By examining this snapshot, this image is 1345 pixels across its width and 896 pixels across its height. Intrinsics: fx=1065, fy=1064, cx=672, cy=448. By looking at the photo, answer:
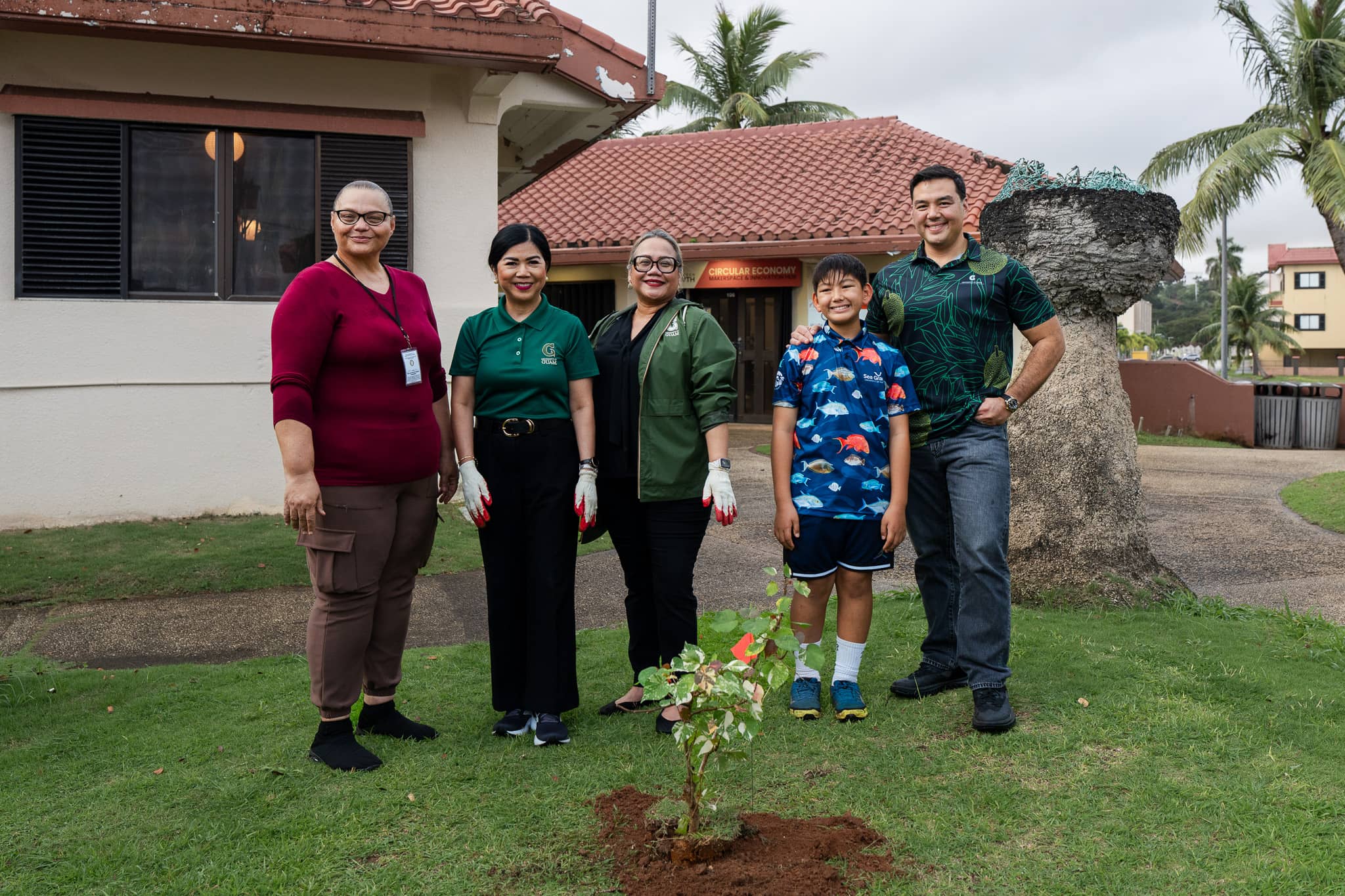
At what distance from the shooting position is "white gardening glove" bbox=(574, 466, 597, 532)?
3.88 m

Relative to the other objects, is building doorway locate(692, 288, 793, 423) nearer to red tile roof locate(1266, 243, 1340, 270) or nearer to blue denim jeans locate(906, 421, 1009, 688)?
blue denim jeans locate(906, 421, 1009, 688)

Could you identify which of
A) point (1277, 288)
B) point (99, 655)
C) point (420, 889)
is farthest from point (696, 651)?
point (1277, 288)

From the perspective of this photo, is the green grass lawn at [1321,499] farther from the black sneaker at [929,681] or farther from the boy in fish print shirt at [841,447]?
the boy in fish print shirt at [841,447]

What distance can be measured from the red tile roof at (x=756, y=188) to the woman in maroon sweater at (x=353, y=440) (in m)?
11.4

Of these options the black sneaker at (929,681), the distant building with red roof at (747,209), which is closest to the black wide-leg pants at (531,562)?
the black sneaker at (929,681)

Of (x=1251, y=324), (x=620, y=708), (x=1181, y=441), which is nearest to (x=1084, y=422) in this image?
(x=620, y=708)

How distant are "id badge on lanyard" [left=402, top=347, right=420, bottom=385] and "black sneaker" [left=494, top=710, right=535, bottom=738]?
4.21ft

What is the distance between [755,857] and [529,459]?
164 centimetres

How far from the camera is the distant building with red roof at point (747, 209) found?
51.0 feet

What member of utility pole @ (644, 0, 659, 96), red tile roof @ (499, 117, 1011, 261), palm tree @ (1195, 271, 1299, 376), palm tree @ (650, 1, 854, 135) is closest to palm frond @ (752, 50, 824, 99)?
palm tree @ (650, 1, 854, 135)

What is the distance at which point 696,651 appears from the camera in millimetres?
2885

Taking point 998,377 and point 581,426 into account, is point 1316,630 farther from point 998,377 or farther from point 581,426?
point 581,426

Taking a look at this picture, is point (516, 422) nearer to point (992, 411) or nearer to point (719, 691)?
point (719, 691)

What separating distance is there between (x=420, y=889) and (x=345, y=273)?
6.56 ft
